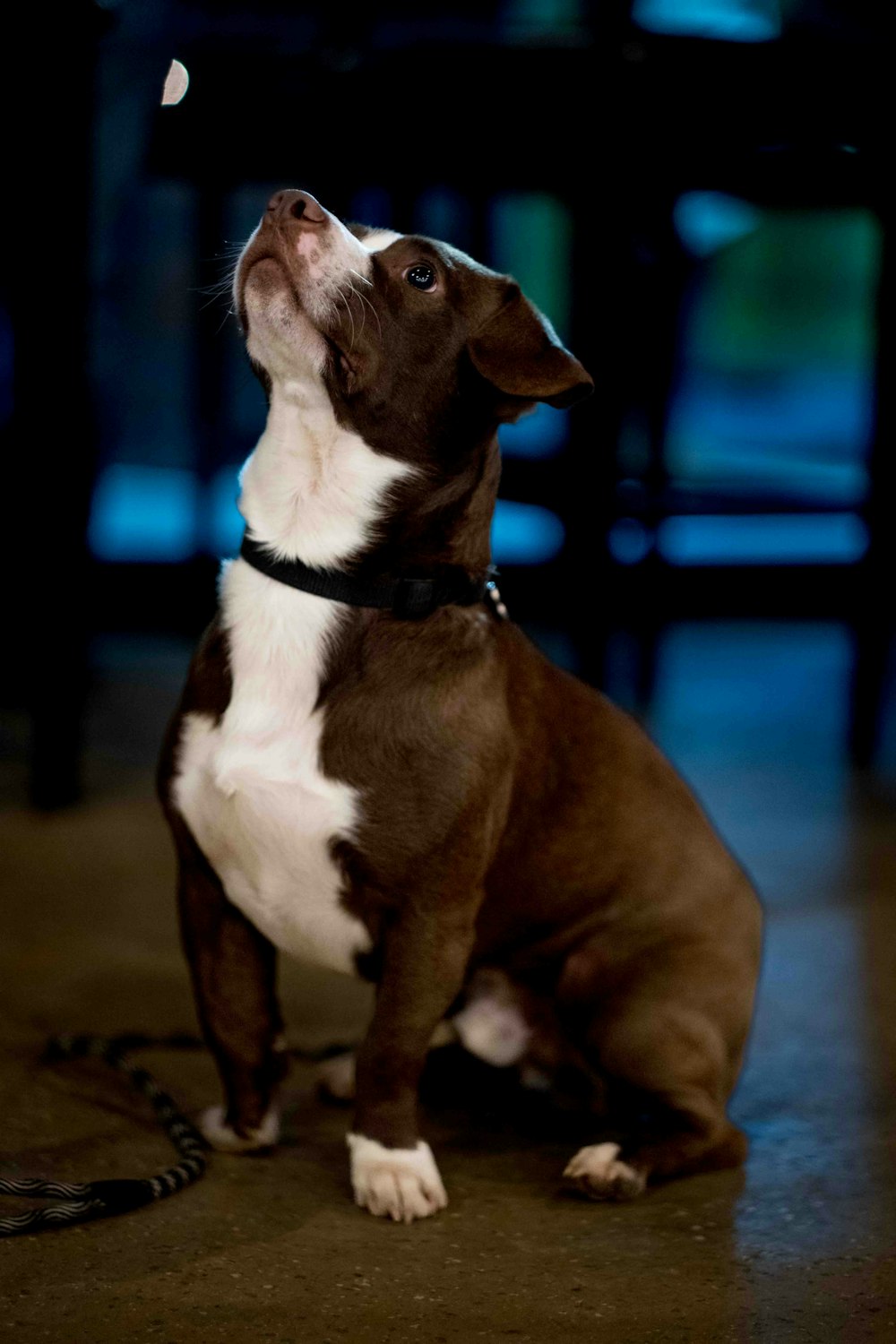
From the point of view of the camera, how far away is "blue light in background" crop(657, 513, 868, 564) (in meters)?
3.72

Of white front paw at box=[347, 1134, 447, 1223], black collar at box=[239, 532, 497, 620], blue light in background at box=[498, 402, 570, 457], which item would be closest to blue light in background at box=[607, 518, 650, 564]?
blue light in background at box=[498, 402, 570, 457]

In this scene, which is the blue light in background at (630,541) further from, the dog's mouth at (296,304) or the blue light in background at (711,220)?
the dog's mouth at (296,304)

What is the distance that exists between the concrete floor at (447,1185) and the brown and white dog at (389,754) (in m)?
0.08

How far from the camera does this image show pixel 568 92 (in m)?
3.17

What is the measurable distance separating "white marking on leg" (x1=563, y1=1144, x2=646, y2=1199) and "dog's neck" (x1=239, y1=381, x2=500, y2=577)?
0.61 meters

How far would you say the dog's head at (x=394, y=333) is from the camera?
1505 mm

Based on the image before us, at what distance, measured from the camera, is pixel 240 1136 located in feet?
5.52

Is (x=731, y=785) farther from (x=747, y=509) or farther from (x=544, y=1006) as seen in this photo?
(x=544, y=1006)

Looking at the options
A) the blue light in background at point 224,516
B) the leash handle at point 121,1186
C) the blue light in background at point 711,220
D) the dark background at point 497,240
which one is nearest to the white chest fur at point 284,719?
the leash handle at point 121,1186

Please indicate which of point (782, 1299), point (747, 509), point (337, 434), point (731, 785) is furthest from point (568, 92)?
point (782, 1299)

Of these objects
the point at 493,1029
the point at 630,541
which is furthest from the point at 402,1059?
the point at 630,541

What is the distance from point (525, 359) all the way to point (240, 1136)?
2.75ft

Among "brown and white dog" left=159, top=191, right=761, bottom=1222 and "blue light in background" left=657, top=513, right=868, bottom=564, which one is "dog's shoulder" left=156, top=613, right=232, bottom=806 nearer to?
"brown and white dog" left=159, top=191, right=761, bottom=1222

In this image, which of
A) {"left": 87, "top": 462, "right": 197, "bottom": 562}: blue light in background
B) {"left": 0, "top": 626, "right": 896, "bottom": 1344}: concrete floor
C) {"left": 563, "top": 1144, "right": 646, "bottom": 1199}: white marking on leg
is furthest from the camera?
{"left": 87, "top": 462, "right": 197, "bottom": 562}: blue light in background
